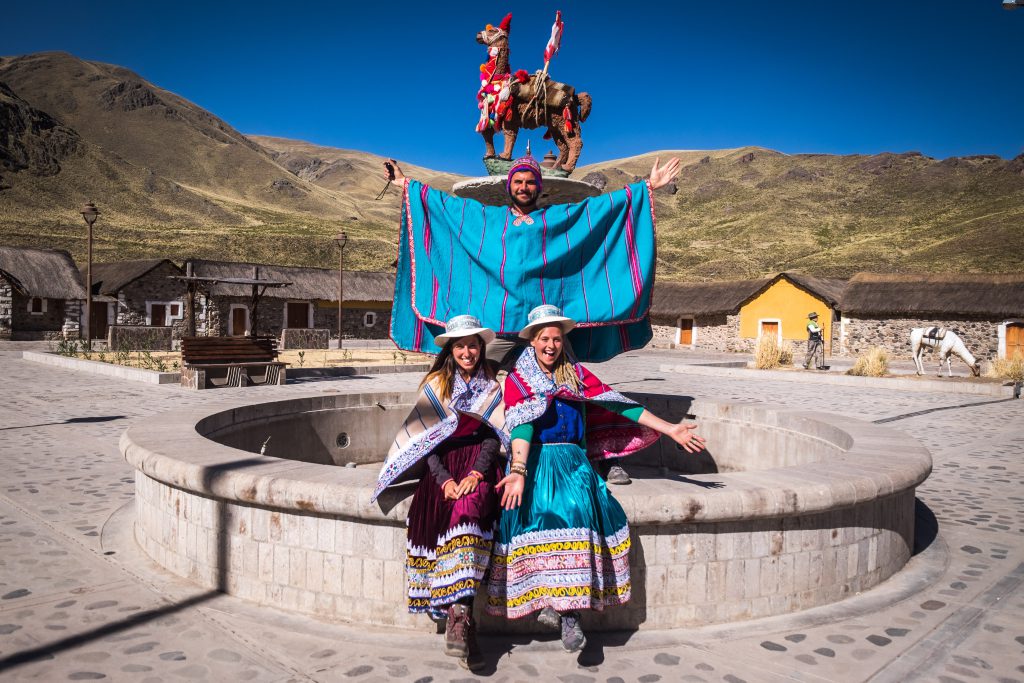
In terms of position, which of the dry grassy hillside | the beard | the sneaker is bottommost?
the sneaker

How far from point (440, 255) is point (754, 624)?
3032 millimetres

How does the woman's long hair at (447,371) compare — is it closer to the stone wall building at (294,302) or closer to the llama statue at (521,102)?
the llama statue at (521,102)

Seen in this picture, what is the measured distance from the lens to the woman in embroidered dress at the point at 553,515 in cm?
324

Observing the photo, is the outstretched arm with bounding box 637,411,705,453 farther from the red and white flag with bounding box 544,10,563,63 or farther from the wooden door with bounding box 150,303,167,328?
the wooden door with bounding box 150,303,167,328

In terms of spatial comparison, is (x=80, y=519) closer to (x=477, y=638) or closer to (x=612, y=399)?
(x=477, y=638)

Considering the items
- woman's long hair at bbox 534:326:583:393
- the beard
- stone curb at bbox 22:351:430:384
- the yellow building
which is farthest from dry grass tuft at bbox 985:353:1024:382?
woman's long hair at bbox 534:326:583:393

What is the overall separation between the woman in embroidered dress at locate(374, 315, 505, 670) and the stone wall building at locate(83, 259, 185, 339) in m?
35.1

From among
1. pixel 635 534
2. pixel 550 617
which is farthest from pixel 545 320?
pixel 550 617

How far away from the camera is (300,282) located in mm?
39406

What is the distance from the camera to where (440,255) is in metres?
5.06

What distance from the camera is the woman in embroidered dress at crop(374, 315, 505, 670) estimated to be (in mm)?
3189

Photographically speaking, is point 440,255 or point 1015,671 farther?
point 440,255

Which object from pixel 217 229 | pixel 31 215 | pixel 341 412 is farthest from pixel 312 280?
pixel 31 215

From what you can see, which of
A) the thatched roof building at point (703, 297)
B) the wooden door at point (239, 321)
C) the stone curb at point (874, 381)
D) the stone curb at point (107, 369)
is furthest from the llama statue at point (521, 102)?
the wooden door at point (239, 321)
